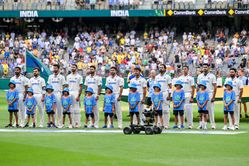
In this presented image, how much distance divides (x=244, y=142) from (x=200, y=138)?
4.88ft

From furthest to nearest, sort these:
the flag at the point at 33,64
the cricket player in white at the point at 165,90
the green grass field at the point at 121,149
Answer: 1. the flag at the point at 33,64
2. the cricket player in white at the point at 165,90
3. the green grass field at the point at 121,149

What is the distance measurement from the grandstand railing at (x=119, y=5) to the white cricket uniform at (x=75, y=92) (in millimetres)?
27183

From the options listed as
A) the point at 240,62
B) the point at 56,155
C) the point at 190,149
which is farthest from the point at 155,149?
the point at 240,62

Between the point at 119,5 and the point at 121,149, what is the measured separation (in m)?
36.8

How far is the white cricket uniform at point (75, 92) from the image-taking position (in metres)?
26.0

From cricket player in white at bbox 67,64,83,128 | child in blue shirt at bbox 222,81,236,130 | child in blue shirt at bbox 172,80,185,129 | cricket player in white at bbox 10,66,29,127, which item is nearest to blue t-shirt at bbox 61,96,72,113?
cricket player in white at bbox 67,64,83,128

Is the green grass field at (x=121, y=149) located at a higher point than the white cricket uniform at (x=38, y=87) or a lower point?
lower

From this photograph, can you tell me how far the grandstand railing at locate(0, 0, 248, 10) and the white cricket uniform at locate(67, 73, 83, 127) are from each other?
89.2 ft

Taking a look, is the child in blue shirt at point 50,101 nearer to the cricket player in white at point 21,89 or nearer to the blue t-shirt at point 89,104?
the cricket player in white at point 21,89

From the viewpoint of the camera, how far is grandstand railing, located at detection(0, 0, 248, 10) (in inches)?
2063

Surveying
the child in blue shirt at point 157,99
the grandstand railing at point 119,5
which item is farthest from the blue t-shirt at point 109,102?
the grandstand railing at point 119,5

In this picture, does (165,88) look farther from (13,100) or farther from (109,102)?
(13,100)

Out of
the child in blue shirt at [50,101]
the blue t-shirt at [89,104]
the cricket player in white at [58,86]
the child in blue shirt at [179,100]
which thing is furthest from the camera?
the cricket player in white at [58,86]

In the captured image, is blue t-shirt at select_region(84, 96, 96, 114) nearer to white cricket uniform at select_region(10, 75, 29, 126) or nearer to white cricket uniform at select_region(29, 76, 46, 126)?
white cricket uniform at select_region(29, 76, 46, 126)
